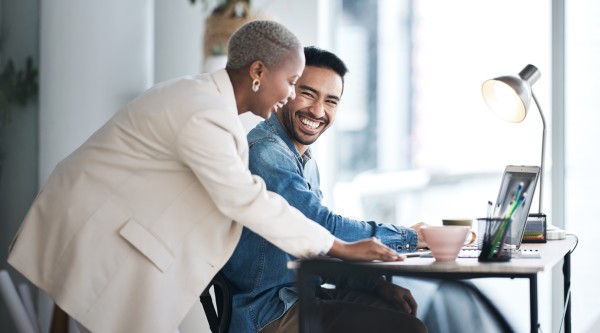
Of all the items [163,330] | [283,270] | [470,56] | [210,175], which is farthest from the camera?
[470,56]

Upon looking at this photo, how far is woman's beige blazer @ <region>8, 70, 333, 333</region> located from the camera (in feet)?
6.30

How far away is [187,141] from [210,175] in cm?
10

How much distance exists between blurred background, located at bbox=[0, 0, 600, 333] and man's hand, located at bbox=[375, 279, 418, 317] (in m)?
1.09

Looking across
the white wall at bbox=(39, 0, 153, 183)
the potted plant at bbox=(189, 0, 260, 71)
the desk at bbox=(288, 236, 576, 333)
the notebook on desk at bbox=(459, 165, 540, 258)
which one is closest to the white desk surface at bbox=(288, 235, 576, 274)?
the desk at bbox=(288, 236, 576, 333)

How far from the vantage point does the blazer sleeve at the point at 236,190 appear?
5.96 feet

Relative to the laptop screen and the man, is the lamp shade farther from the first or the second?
the man

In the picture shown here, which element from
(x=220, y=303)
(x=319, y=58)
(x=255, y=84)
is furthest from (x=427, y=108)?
(x=255, y=84)

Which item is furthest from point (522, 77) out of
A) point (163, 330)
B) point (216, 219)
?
point (163, 330)

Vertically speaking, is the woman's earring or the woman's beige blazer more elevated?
the woman's earring

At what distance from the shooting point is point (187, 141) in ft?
Result: 6.07

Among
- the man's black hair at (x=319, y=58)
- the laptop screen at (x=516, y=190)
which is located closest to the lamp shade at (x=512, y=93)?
the laptop screen at (x=516, y=190)

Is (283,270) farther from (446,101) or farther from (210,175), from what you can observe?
(446,101)

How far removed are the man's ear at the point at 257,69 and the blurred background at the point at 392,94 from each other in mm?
1358

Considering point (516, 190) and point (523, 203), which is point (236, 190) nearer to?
point (516, 190)
